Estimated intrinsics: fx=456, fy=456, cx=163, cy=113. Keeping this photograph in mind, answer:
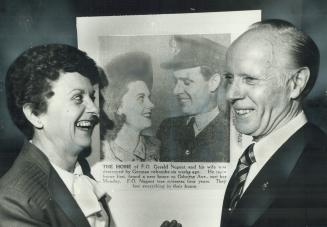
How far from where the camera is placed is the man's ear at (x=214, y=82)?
1.35 meters

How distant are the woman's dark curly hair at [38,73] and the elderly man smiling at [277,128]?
1.48ft

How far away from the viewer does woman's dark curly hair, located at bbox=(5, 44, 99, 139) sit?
1.37m

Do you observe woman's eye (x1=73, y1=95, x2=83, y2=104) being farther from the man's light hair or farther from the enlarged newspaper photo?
the man's light hair

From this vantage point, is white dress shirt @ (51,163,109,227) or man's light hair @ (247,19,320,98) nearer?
man's light hair @ (247,19,320,98)

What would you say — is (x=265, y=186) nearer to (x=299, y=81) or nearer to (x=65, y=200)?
(x=299, y=81)

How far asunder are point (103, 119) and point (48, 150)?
0.19 metres

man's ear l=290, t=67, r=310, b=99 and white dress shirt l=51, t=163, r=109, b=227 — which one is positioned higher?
man's ear l=290, t=67, r=310, b=99

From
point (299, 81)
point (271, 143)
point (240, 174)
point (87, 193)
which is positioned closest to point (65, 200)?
point (87, 193)

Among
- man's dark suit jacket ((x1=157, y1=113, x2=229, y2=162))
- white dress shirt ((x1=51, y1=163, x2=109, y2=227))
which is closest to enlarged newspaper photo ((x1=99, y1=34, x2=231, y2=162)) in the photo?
man's dark suit jacket ((x1=157, y1=113, x2=229, y2=162))

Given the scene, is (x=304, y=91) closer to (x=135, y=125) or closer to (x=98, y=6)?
(x=135, y=125)

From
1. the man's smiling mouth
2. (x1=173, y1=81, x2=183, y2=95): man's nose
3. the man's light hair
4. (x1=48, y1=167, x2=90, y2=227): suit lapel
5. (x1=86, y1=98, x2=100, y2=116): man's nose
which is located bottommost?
(x1=48, y1=167, x2=90, y2=227): suit lapel

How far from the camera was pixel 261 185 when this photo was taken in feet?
4.40

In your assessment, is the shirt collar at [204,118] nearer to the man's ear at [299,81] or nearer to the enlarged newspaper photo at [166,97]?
the enlarged newspaper photo at [166,97]

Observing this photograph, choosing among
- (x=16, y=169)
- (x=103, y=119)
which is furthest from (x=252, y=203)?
(x=16, y=169)
